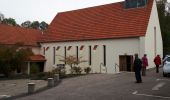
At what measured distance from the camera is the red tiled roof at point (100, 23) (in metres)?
42.2

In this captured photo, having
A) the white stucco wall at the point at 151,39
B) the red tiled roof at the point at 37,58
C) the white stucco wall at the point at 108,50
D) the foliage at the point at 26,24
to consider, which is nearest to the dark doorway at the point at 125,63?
the white stucco wall at the point at 108,50

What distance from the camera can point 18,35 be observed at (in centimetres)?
5438

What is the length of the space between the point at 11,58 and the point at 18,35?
45.6 feet

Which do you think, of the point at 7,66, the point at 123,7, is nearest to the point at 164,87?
the point at 7,66

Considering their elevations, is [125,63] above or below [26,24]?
below

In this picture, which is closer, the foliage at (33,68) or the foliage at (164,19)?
the foliage at (33,68)

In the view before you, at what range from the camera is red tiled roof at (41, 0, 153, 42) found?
4219 centimetres

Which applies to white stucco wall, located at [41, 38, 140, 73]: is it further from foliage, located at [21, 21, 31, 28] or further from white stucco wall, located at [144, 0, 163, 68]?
foliage, located at [21, 21, 31, 28]

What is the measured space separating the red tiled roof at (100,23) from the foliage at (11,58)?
8880 mm

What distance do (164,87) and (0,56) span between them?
2410 cm

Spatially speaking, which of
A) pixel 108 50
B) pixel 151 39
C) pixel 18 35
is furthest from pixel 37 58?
pixel 151 39

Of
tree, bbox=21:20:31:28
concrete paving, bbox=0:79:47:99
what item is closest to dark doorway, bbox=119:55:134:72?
concrete paving, bbox=0:79:47:99

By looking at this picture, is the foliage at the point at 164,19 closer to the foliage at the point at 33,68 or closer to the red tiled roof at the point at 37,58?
the red tiled roof at the point at 37,58

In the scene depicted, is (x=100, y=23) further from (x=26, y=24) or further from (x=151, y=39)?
(x=26, y=24)
